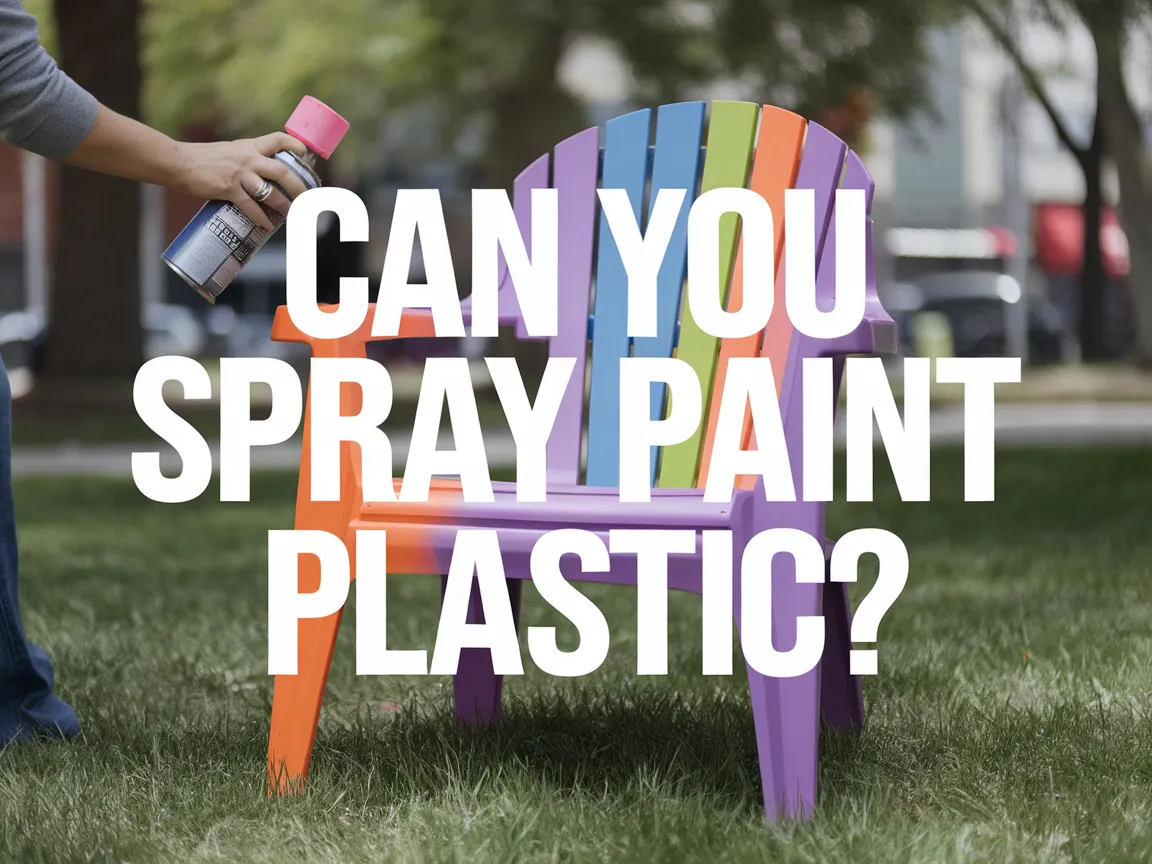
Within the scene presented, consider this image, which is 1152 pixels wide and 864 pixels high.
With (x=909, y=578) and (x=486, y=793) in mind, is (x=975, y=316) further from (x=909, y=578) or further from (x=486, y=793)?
(x=486, y=793)

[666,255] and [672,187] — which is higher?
[672,187]

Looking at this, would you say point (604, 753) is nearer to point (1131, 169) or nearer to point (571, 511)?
point (571, 511)

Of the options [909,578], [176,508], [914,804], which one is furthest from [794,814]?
[176,508]

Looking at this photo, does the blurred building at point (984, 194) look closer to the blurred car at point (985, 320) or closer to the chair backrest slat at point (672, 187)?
the blurred car at point (985, 320)

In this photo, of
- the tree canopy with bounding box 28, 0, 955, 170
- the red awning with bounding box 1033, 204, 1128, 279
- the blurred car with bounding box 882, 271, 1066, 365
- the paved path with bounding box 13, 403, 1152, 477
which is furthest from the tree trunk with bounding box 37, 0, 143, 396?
the red awning with bounding box 1033, 204, 1128, 279

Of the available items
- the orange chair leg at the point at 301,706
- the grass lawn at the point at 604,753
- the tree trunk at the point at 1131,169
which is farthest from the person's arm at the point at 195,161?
the tree trunk at the point at 1131,169

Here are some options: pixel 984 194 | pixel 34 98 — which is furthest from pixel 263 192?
pixel 984 194

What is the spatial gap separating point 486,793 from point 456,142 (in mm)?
17708

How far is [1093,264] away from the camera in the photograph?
2494cm

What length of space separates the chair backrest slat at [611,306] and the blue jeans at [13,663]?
119 cm

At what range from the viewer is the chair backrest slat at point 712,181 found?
3.43 m

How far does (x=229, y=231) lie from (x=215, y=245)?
0.12 ft

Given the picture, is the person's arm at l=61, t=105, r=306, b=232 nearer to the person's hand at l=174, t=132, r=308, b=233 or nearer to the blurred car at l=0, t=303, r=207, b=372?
the person's hand at l=174, t=132, r=308, b=233

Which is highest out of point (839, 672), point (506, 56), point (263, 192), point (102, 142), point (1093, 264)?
point (506, 56)
